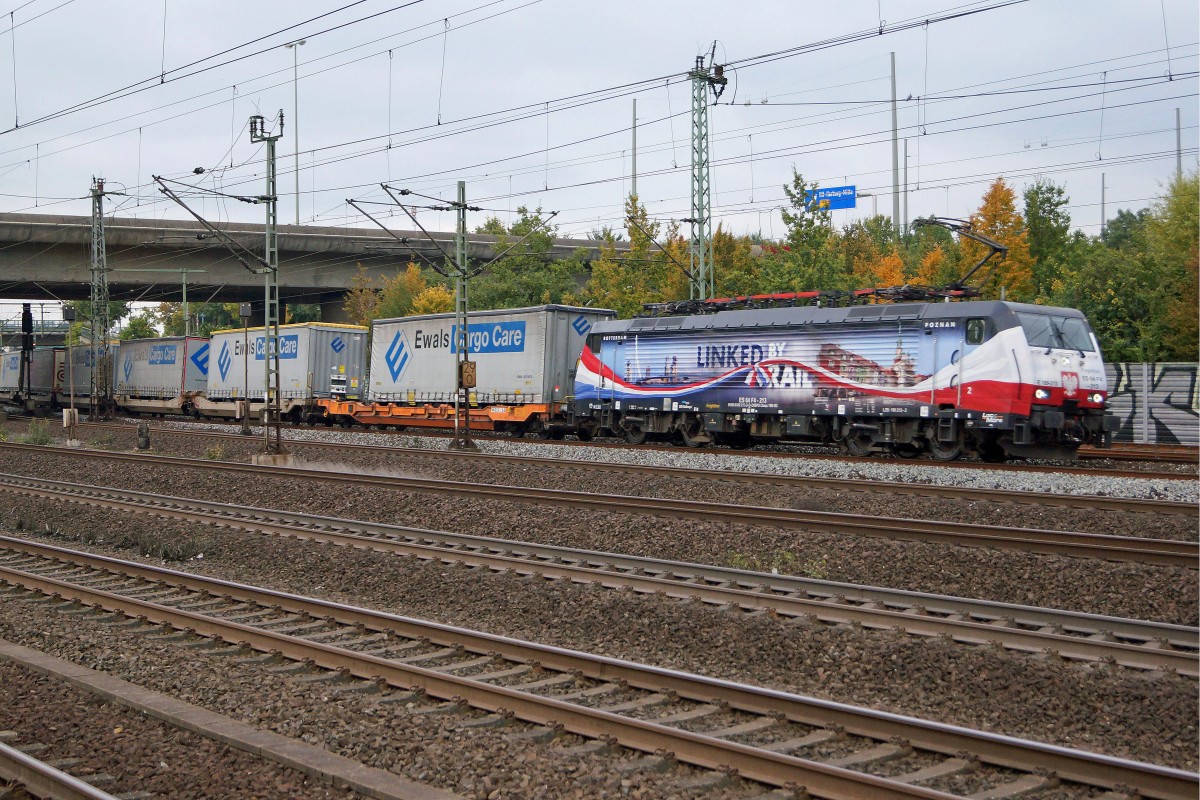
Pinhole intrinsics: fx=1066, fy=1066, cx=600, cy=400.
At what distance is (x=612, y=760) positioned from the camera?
6094 millimetres

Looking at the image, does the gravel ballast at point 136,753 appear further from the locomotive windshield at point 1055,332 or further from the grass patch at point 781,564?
the locomotive windshield at point 1055,332

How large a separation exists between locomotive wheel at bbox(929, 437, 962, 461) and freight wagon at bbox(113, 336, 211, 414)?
1335 inches

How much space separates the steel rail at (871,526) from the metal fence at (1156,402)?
55.9ft

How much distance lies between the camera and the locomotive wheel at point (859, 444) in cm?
2262

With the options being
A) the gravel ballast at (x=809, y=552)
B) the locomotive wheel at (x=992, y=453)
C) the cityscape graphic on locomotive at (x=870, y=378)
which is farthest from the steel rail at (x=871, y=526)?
the locomotive wheel at (x=992, y=453)

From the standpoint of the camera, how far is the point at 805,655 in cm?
816

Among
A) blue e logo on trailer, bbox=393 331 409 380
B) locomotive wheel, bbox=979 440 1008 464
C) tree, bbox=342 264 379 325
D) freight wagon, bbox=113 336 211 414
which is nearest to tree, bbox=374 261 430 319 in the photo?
tree, bbox=342 264 379 325

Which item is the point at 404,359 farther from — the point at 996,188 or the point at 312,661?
the point at 312,661

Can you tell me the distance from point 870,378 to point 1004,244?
74.4ft

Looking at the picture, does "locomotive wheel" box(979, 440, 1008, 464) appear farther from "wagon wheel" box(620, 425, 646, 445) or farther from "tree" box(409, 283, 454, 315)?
"tree" box(409, 283, 454, 315)

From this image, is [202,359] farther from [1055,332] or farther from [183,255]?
[1055,332]

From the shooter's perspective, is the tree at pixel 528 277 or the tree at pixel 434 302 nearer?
the tree at pixel 528 277

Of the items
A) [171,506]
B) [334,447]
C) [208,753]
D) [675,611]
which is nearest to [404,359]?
[334,447]

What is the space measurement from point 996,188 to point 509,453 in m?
26.1
